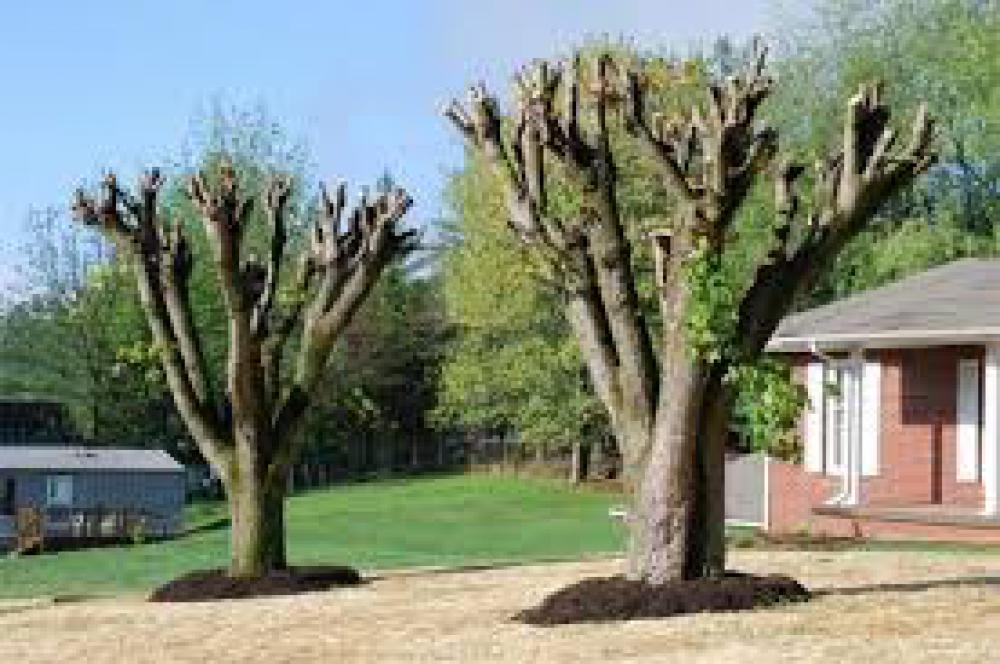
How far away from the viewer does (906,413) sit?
1095 inches

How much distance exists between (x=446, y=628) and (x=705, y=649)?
2.96 metres

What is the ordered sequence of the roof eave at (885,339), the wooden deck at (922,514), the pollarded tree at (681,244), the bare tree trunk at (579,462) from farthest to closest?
the bare tree trunk at (579,462), the roof eave at (885,339), the wooden deck at (922,514), the pollarded tree at (681,244)

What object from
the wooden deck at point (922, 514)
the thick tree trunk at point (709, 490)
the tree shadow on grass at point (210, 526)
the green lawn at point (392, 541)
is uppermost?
the thick tree trunk at point (709, 490)

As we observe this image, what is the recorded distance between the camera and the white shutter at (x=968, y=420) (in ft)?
87.7

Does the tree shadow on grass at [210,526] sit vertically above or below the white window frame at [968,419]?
below

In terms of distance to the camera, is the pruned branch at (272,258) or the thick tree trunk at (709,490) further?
the pruned branch at (272,258)

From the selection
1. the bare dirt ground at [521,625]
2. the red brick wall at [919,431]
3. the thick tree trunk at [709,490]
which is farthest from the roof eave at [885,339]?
the thick tree trunk at [709,490]

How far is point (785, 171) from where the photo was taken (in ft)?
48.8

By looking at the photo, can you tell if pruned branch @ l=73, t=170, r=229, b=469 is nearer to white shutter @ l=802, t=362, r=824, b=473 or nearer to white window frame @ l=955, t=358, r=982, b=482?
white window frame @ l=955, t=358, r=982, b=482

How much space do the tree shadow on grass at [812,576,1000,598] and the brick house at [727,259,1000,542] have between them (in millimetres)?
9476

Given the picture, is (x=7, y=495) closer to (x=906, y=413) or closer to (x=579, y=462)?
(x=579, y=462)

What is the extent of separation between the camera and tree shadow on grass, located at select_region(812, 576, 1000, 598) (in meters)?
14.9

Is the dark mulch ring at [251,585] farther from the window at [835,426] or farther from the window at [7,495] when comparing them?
the window at [7,495]

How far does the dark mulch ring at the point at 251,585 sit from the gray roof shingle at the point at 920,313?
9.89 meters
